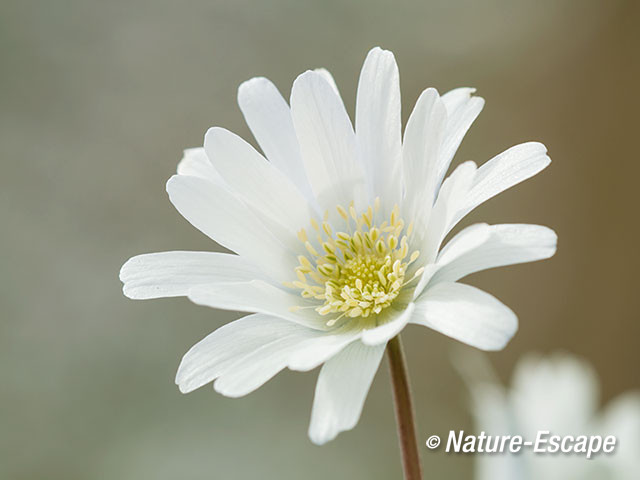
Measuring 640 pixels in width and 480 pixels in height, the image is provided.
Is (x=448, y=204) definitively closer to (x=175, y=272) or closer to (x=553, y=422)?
(x=175, y=272)

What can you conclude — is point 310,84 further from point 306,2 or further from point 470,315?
point 306,2

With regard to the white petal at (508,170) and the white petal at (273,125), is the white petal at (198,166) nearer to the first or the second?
the white petal at (273,125)

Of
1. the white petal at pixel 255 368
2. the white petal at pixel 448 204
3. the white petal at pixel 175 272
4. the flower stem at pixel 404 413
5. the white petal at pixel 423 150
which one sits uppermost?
the white petal at pixel 423 150

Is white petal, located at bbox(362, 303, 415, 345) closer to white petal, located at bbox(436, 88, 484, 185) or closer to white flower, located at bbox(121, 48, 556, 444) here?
white flower, located at bbox(121, 48, 556, 444)

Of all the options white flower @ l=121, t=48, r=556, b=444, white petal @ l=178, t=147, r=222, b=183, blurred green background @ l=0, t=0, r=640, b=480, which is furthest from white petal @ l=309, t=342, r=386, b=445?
blurred green background @ l=0, t=0, r=640, b=480

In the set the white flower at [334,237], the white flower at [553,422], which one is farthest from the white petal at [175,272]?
the white flower at [553,422]
